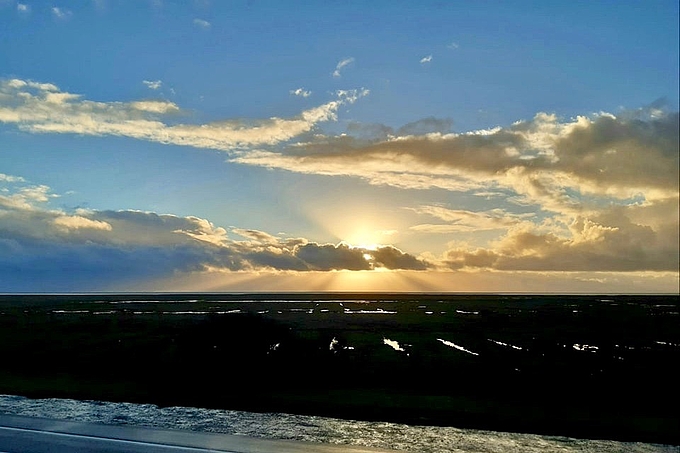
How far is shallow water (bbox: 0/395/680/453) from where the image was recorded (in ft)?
63.4

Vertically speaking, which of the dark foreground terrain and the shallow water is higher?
the shallow water

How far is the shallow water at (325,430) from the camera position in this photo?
19.3 meters

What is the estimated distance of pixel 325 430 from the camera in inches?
838

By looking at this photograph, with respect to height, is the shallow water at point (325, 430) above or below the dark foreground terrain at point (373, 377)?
above

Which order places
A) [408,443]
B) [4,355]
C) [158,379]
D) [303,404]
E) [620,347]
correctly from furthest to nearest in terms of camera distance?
[620,347]
[4,355]
[158,379]
[303,404]
[408,443]

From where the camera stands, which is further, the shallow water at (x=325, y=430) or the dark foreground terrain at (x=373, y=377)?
the dark foreground terrain at (x=373, y=377)

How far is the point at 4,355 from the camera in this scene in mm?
49906

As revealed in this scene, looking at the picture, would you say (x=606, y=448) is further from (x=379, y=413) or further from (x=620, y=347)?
(x=620, y=347)

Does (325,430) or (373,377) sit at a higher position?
(325,430)

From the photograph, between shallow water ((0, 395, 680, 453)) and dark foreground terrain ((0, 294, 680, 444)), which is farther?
dark foreground terrain ((0, 294, 680, 444))

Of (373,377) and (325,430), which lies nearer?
(325,430)

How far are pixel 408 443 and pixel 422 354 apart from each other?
32.8 meters

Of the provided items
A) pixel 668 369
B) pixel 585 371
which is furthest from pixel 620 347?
pixel 585 371

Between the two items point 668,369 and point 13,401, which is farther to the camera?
point 668,369
